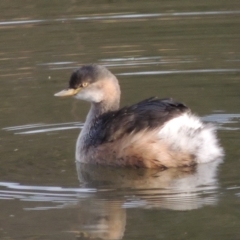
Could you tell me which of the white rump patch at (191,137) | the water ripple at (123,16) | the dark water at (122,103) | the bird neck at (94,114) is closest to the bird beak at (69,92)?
the bird neck at (94,114)

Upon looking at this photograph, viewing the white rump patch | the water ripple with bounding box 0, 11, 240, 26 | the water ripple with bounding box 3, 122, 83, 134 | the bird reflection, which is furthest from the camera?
the water ripple with bounding box 0, 11, 240, 26

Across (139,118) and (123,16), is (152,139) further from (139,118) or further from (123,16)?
(123,16)

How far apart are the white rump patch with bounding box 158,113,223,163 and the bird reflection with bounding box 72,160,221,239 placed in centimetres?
10

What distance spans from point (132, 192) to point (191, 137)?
2.75 feet

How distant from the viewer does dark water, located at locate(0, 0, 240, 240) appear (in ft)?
18.6

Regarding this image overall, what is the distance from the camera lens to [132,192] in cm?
629

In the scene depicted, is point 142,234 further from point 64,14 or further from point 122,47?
point 64,14

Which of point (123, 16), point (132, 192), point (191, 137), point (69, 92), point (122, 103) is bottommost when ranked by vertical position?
point (123, 16)

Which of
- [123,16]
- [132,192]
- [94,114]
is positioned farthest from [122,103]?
[123,16]

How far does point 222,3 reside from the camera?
13.7 meters

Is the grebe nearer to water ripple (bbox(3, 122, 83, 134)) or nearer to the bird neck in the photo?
the bird neck

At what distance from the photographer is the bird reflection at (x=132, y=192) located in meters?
5.65

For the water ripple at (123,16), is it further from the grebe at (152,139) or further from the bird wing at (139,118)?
the bird wing at (139,118)

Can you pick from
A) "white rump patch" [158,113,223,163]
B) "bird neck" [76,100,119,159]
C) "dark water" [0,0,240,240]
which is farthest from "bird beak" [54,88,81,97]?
"white rump patch" [158,113,223,163]
